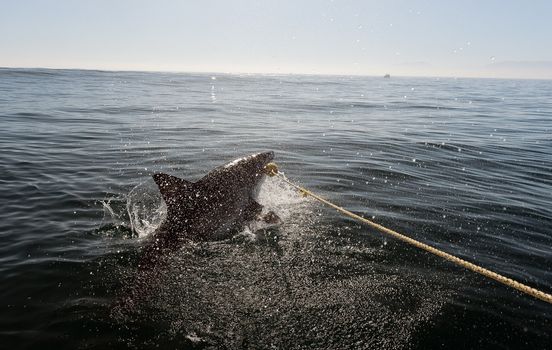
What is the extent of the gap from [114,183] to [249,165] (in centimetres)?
446

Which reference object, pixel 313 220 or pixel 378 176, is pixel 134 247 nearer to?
pixel 313 220

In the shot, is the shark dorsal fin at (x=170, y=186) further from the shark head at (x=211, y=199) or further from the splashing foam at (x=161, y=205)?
the splashing foam at (x=161, y=205)

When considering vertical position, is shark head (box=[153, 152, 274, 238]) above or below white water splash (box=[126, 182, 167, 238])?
above

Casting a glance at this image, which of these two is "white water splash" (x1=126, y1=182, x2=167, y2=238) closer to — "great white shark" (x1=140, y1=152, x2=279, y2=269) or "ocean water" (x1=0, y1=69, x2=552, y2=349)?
"ocean water" (x1=0, y1=69, x2=552, y2=349)

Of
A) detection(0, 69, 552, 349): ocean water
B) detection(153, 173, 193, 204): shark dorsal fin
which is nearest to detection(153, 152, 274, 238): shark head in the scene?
detection(153, 173, 193, 204): shark dorsal fin

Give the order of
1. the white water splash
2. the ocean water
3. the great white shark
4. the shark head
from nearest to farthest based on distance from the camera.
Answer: the ocean water, the great white shark, the shark head, the white water splash

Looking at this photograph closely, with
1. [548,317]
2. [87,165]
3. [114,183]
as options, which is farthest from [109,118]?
[548,317]

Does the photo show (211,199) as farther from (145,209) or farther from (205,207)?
(145,209)

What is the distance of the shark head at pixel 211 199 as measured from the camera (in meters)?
7.35

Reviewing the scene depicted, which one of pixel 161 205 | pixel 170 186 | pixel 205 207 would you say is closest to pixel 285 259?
pixel 205 207

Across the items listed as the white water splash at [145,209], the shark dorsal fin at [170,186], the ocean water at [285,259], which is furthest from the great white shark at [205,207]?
the white water splash at [145,209]

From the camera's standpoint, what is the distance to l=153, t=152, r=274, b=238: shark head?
24.1 feet

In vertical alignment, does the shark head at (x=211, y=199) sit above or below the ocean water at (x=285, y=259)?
above

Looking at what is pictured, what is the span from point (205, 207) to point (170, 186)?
905 millimetres
